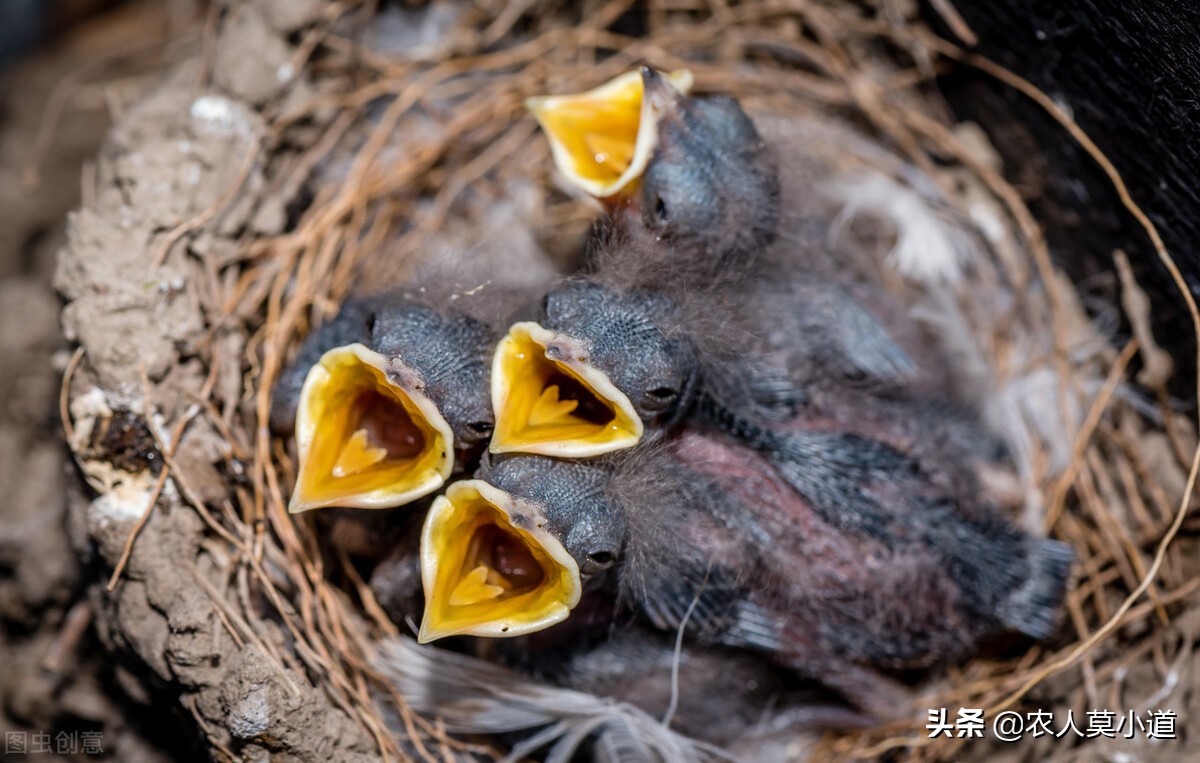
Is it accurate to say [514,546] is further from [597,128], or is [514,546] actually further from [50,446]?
[50,446]

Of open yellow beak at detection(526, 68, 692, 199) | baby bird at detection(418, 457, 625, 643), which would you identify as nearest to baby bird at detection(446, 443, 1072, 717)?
baby bird at detection(418, 457, 625, 643)

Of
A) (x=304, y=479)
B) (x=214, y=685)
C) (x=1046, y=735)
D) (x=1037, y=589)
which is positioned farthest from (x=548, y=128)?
(x=1046, y=735)

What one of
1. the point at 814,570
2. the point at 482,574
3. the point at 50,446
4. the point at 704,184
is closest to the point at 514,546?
the point at 482,574

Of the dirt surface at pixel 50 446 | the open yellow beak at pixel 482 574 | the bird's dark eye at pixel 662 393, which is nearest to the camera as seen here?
the open yellow beak at pixel 482 574

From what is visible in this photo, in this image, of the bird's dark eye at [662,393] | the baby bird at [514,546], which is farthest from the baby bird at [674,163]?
the baby bird at [514,546]

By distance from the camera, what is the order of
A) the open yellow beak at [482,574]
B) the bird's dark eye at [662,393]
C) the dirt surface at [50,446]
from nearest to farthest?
1. the open yellow beak at [482,574]
2. the bird's dark eye at [662,393]
3. the dirt surface at [50,446]

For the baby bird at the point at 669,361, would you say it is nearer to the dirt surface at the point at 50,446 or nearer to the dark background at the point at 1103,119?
the dark background at the point at 1103,119
